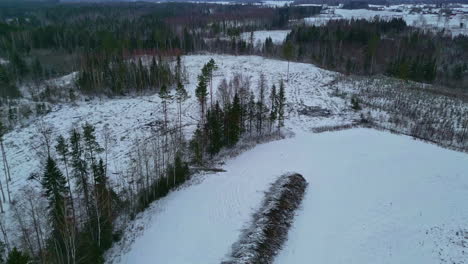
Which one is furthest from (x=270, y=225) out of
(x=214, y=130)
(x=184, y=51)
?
(x=184, y=51)

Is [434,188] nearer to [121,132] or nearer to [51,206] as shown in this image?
[51,206]

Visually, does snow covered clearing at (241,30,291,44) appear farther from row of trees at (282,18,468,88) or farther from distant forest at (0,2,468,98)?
row of trees at (282,18,468,88)

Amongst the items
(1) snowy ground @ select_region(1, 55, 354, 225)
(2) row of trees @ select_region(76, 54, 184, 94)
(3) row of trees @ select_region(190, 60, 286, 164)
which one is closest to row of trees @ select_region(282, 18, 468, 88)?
(1) snowy ground @ select_region(1, 55, 354, 225)

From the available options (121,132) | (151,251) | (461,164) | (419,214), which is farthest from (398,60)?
(151,251)

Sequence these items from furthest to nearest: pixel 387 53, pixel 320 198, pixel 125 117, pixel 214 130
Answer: pixel 387 53
pixel 125 117
pixel 214 130
pixel 320 198

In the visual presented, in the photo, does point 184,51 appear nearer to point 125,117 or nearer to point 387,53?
point 125,117
